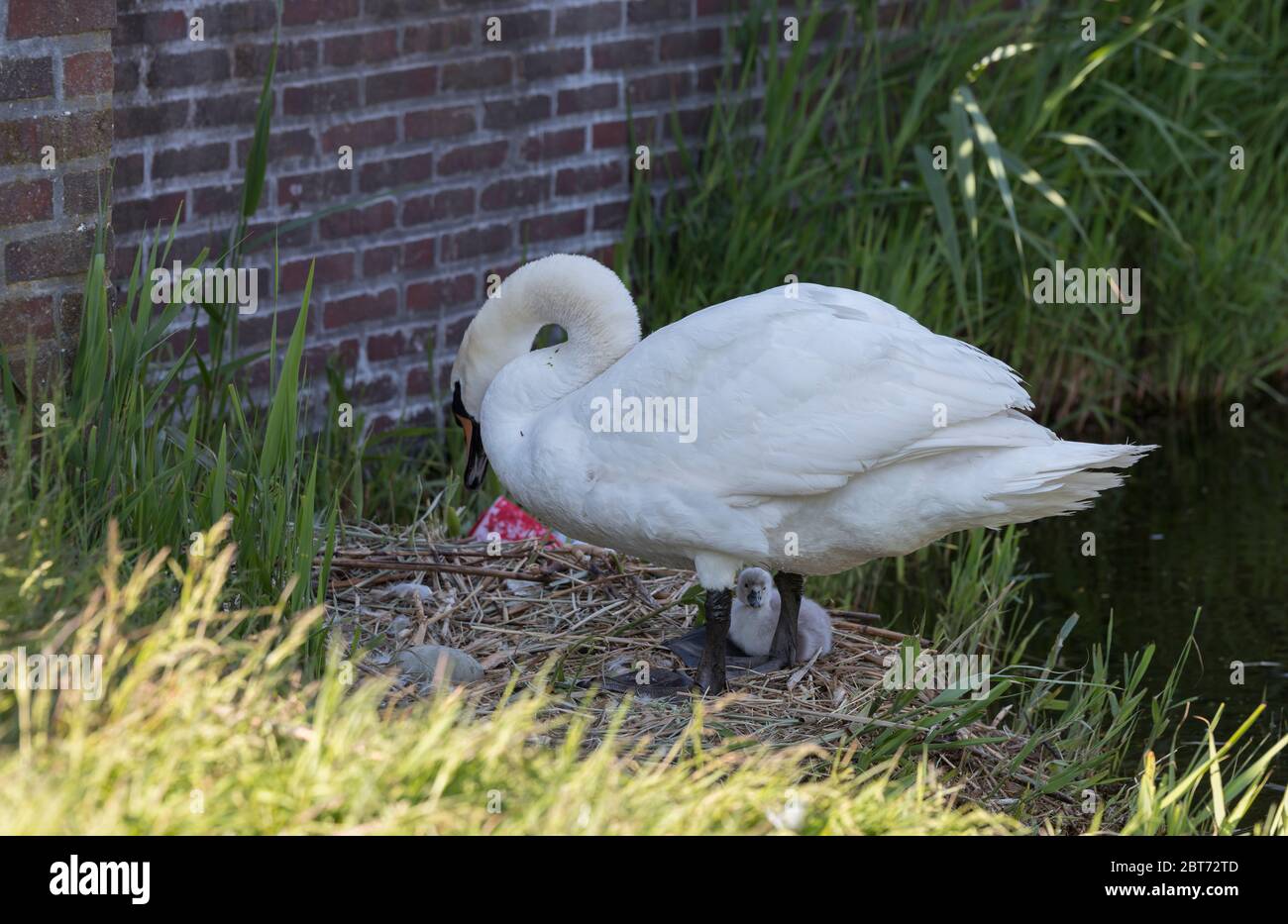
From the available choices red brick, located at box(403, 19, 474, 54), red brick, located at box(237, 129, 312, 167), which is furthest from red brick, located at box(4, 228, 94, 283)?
red brick, located at box(403, 19, 474, 54)

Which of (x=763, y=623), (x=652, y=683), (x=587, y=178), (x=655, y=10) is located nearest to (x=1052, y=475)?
(x=763, y=623)

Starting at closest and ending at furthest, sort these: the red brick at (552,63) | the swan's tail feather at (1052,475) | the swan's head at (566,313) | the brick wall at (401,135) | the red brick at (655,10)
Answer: the swan's tail feather at (1052,475) < the swan's head at (566,313) < the brick wall at (401,135) < the red brick at (552,63) < the red brick at (655,10)

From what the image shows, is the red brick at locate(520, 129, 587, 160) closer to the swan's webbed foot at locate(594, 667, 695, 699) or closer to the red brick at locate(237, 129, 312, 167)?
the red brick at locate(237, 129, 312, 167)

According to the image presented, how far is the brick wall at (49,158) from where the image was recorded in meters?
4.07

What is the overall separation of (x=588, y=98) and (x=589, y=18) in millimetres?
268

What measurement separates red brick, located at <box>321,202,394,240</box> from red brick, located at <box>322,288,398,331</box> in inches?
8.0

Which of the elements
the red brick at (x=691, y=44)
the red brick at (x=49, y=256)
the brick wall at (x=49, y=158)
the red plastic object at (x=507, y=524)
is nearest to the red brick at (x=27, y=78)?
the brick wall at (x=49, y=158)

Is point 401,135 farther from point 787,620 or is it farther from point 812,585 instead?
Result: point 787,620

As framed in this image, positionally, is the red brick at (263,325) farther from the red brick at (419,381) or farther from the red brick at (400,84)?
the red brick at (400,84)

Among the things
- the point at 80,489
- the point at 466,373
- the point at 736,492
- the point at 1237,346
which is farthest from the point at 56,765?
the point at 1237,346

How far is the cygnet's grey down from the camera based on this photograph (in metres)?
4.39

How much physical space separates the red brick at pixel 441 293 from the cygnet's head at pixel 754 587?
193cm

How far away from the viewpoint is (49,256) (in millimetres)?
4199

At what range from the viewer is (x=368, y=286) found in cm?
589
